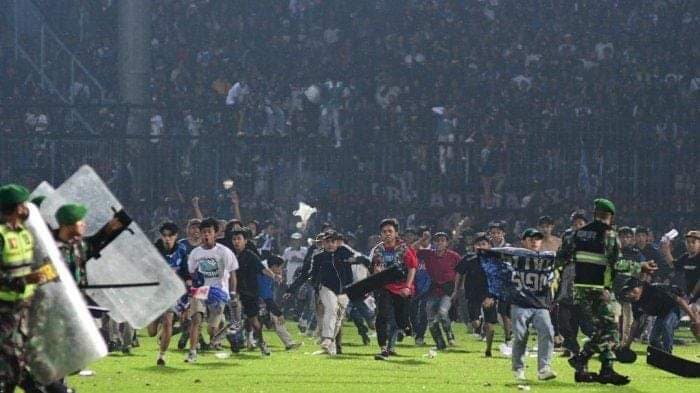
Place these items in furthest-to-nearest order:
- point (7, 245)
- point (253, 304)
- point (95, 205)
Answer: point (253, 304) → point (95, 205) → point (7, 245)

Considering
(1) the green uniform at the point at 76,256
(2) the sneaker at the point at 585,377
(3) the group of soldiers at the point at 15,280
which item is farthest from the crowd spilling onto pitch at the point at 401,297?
(3) the group of soldiers at the point at 15,280

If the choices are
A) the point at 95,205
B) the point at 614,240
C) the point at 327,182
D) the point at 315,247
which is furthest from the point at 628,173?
the point at 95,205

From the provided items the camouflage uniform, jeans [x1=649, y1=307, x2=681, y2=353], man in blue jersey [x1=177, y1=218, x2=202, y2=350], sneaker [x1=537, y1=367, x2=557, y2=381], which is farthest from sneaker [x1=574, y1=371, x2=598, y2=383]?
man in blue jersey [x1=177, y1=218, x2=202, y2=350]

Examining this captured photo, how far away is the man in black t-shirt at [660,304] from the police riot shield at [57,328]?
39.9 feet

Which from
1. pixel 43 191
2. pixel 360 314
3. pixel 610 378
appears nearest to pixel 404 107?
pixel 360 314

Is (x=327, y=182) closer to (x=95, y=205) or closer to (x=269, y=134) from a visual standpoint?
(x=269, y=134)

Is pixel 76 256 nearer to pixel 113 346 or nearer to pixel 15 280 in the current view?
pixel 15 280

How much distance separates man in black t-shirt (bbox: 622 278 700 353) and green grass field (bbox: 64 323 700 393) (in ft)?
1.68

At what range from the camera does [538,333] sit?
18.7 meters

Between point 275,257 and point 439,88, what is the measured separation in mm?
13402

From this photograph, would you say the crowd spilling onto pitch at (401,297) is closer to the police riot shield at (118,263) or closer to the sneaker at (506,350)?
the sneaker at (506,350)

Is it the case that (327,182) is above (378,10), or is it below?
below

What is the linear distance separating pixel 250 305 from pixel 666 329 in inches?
221

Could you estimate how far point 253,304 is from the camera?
23.7 m
